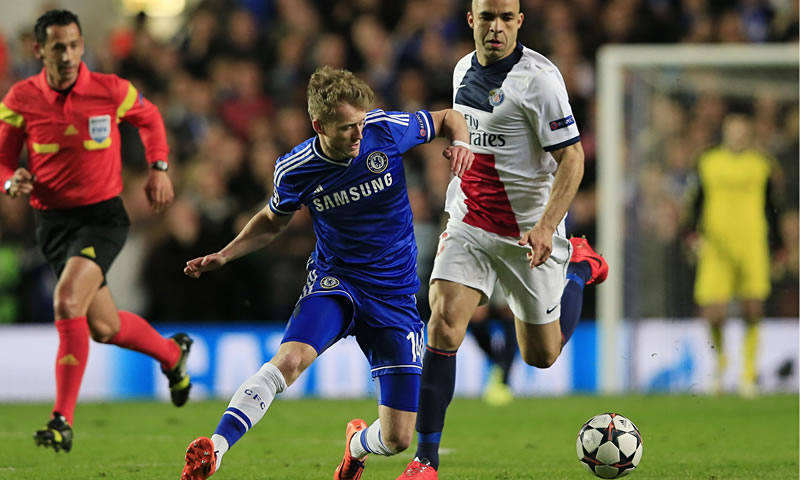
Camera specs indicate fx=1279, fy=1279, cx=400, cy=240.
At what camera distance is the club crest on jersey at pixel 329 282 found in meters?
5.68

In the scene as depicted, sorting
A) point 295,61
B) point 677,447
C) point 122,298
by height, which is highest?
point 295,61

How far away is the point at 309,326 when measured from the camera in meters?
5.53

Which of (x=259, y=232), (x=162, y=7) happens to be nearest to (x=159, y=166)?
(x=259, y=232)

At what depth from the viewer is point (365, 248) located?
5738mm

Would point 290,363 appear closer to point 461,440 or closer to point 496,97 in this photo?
point 496,97

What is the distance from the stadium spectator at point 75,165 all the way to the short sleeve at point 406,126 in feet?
7.35

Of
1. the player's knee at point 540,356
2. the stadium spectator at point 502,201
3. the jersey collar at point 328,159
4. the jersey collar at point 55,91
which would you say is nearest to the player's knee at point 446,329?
the stadium spectator at point 502,201

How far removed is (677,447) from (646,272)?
5.29m

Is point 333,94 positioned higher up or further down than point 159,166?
higher up

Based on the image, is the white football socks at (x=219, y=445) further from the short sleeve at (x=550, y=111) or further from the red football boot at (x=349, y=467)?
the short sleeve at (x=550, y=111)

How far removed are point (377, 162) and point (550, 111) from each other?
1.06 metres

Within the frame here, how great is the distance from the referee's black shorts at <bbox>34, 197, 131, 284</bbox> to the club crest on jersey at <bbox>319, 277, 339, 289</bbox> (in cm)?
227

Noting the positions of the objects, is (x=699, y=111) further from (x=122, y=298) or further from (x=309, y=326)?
(x=309, y=326)

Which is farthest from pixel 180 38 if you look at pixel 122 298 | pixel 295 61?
pixel 122 298
